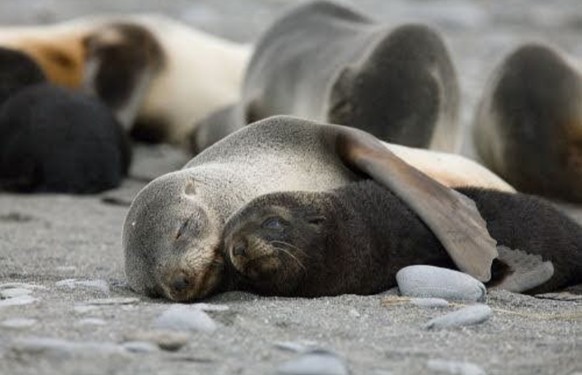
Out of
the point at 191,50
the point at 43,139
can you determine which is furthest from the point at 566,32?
the point at 43,139

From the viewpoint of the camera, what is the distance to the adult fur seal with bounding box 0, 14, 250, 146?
33.2 ft

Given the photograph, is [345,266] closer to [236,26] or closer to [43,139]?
[43,139]

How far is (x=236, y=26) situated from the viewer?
14.9m

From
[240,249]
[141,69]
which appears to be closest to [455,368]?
[240,249]

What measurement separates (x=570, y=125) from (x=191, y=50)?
330 cm

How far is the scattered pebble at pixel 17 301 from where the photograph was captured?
4.53 meters

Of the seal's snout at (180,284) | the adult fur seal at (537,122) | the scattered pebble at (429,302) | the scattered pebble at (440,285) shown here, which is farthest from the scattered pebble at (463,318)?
the adult fur seal at (537,122)

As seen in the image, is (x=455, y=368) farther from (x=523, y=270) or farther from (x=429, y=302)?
(x=523, y=270)

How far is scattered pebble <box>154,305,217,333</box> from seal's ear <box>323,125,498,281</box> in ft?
4.17

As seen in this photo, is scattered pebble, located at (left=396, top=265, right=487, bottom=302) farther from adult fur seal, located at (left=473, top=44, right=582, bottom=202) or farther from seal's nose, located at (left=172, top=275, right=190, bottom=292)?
adult fur seal, located at (left=473, top=44, right=582, bottom=202)

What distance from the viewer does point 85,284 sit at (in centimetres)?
521

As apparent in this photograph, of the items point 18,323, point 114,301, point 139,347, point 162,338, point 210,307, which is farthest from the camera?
point 114,301

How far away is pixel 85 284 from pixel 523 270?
151 centimetres

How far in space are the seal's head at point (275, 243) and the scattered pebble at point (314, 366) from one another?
3.48ft
